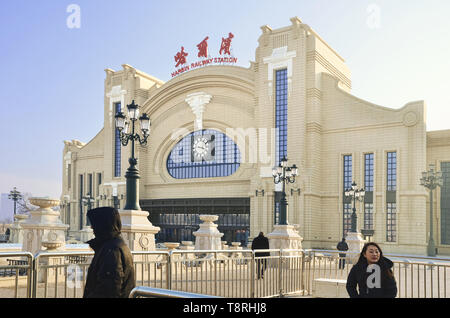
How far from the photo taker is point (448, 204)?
35812 millimetres

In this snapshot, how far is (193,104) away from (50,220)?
34481 millimetres

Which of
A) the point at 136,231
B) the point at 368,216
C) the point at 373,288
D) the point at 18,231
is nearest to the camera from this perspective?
the point at 373,288

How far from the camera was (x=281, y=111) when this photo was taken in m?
40.2

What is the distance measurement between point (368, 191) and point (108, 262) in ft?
115

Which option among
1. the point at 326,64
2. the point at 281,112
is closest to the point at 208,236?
the point at 281,112

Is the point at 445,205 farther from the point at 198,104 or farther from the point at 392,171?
the point at 198,104

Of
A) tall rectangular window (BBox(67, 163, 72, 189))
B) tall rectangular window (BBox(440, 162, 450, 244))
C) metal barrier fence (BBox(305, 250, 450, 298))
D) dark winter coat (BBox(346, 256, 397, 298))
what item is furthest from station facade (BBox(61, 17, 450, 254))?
dark winter coat (BBox(346, 256, 397, 298))

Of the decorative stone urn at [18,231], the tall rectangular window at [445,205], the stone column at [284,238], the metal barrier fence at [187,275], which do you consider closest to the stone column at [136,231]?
the metal barrier fence at [187,275]

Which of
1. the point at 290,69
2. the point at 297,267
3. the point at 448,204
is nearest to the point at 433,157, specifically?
the point at 448,204

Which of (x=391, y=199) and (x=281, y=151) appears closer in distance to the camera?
(x=391, y=199)

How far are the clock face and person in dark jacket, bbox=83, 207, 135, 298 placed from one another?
4169 centimetres

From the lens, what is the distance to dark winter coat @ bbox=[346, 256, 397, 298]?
496 cm

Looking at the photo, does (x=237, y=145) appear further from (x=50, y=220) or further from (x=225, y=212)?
(x=50, y=220)

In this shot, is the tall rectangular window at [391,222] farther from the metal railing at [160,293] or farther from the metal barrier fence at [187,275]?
the metal railing at [160,293]
